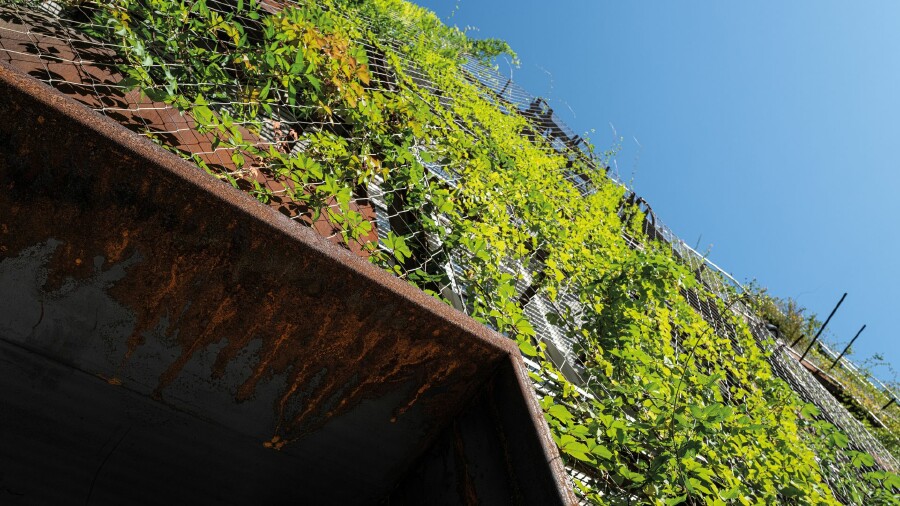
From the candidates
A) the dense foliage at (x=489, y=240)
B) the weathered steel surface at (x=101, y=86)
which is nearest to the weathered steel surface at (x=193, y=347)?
the dense foliage at (x=489, y=240)

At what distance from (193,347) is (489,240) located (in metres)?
2.13

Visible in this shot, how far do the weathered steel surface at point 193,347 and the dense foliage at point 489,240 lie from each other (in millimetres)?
722

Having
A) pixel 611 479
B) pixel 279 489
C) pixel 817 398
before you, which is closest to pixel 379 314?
pixel 279 489

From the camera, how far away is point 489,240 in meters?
3.08

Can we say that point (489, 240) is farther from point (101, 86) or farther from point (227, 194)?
point (227, 194)

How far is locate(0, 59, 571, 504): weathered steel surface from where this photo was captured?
907 millimetres

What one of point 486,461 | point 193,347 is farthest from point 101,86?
point 486,461

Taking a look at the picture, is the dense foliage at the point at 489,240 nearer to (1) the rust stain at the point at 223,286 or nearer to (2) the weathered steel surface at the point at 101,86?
(2) the weathered steel surface at the point at 101,86

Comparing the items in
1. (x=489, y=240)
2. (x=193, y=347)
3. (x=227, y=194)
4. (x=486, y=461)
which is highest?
(x=489, y=240)

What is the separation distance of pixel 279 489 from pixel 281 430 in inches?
8.7

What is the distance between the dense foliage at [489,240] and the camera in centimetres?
222

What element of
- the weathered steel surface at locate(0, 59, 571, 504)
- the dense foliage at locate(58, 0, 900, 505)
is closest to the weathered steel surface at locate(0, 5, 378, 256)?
the dense foliage at locate(58, 0, 900, 505)

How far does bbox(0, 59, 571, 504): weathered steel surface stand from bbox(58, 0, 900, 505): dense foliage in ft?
2.37

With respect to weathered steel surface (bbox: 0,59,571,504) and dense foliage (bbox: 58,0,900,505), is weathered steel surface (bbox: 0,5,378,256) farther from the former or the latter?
weathered steel surface (bbox: 0,59,571,504)
